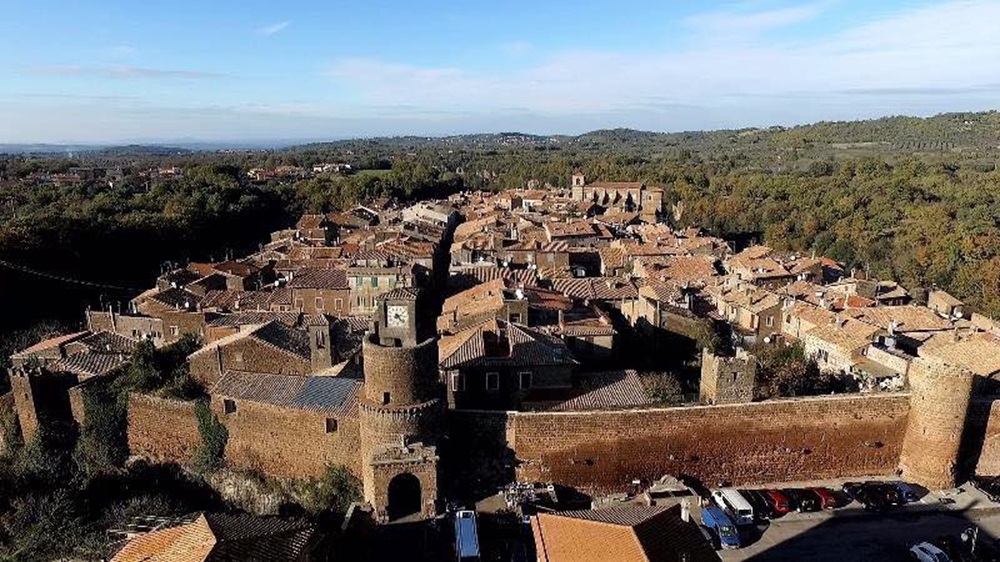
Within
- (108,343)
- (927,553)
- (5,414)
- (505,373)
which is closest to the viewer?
(927,553)

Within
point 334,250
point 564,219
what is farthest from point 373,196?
point 334,250

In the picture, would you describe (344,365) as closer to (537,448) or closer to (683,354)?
(537,448)

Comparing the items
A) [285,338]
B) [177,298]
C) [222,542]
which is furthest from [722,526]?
[177,298]

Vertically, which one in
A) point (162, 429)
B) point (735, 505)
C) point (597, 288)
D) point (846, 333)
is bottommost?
point (735, 505)

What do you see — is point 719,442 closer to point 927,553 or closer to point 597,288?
point 927,553

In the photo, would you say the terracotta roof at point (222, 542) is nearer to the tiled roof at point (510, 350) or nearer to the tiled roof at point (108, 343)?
the tiled roof at point (510, 350)

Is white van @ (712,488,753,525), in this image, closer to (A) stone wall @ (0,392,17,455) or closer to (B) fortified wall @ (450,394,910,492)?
(B) fortified wall @ (450,394,910,492)

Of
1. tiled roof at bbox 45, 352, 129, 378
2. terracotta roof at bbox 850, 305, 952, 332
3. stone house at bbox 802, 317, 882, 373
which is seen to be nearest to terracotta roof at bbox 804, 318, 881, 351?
stone house at bbox 802, 317, 882, 373

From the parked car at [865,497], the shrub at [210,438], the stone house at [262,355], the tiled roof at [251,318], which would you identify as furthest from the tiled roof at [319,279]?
the parked car at [865,497]

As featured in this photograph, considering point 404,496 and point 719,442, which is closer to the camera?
point 404,496
